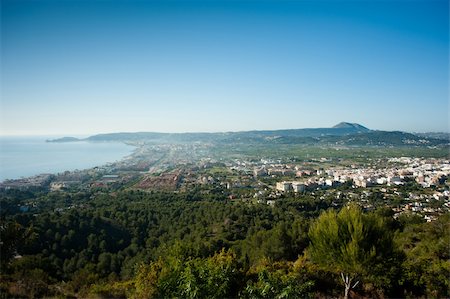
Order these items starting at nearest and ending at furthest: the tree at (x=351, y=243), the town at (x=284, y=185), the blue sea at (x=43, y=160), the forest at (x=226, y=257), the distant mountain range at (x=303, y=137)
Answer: the forest at (x=226, y=257), the tree at (x=351, y=243), the town at (x=284, y=185), the blue sea at (x=43, y=160), the distant mountain range at (x=303, y=137)

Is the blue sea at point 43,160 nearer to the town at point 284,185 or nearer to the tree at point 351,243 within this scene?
the town at point 284,185

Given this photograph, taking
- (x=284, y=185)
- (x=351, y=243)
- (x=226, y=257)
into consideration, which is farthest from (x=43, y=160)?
(x=351, y=243)

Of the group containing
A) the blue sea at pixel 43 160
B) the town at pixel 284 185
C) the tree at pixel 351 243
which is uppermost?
the tree at pixel 351 243

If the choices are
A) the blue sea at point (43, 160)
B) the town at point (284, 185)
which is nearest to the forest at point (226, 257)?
the town at point (284, 185)

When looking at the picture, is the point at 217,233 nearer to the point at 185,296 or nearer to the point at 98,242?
the point at 98,242

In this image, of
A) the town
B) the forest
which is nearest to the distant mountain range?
the town

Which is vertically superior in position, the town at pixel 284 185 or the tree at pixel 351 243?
the tree at pixel 351 243

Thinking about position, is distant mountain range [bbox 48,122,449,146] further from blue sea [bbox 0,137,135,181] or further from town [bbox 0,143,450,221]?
town [bbox 0,143,450,221]

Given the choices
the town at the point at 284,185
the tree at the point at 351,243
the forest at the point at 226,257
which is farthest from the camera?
the town at the point at 284,185
